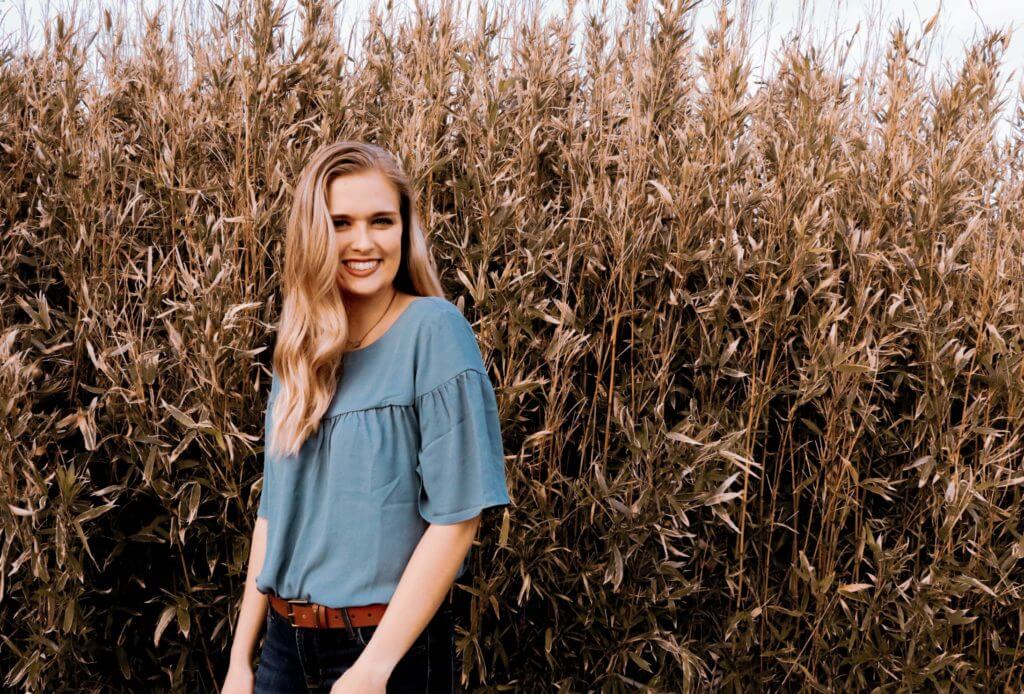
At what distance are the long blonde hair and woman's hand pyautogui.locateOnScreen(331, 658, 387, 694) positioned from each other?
1.08 feet

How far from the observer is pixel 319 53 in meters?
2.43

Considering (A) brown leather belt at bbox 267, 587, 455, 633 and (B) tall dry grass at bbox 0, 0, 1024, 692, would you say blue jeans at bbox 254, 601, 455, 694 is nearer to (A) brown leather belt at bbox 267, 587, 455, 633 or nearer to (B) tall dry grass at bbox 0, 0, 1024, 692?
(A) brown leather belt at bbox 267, 587, 455, 633

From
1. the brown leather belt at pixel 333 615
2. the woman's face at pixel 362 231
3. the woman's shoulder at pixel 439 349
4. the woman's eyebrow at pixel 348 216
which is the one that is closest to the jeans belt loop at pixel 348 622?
the brown leather belt at pixel 333 615

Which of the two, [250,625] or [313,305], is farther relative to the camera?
[250,625]

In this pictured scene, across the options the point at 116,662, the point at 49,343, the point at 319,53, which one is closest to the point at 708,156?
the point at 319,53

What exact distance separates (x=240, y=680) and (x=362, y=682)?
36cm

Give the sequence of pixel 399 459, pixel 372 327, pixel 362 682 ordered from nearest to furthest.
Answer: pixel 362 682
pixel 399 459
pixel 372 327

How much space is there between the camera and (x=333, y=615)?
3.73ft

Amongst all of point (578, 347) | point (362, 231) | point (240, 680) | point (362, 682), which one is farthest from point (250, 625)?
point (578, 347)

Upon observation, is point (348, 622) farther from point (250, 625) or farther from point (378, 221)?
point (378, 221)

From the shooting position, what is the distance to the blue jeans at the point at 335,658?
3.70 ft

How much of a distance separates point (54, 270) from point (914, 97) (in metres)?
2.72

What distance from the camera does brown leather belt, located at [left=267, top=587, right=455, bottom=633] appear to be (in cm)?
113

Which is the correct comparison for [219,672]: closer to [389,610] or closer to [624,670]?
[624,670]
